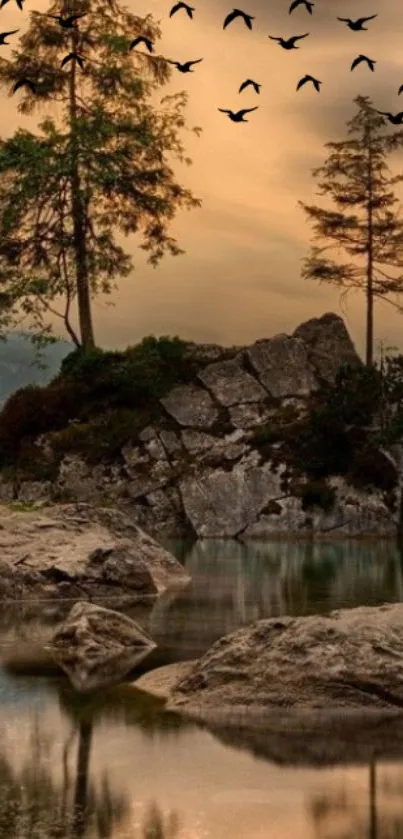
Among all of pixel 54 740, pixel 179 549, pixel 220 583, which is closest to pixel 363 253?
pixel 179 549

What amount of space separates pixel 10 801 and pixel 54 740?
65.6 inches

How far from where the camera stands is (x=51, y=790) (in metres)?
7.16

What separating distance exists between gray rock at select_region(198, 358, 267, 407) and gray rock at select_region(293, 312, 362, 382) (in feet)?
9.75

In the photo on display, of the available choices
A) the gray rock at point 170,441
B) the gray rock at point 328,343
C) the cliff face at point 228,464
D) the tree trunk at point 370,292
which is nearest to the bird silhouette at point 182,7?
the cliff face at point 228,464

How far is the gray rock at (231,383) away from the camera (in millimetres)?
46000

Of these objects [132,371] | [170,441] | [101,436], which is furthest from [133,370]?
[170,441]

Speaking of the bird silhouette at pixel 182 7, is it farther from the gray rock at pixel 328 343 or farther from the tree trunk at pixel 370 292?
the tree trunk at pixel 370 292

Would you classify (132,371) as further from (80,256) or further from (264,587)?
(264,587)

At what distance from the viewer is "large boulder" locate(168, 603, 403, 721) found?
9542 mm

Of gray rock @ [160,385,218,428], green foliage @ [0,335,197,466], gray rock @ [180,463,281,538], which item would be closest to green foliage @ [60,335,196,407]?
green foliage @ [0,335,197,466]

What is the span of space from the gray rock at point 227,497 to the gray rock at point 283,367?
527 centimetres

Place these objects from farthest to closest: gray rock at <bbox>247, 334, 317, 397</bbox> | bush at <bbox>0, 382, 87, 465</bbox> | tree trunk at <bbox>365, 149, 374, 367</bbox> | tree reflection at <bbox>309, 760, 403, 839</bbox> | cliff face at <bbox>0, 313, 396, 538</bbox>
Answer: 1. tree trunk at <bbox>365, 149, 374, 367</bbox>
2. bush at <bbox>0, 382, 87, 465</bbox>
3. gray rock at <bbox>247, 334, 317, 397</bbox>
4. cliff face at <bbox>0, 313, 396, 538</bbox>
5. tree reflection at <bbox>309, 760, 403, 839</bbox>

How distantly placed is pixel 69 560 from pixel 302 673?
927 cm

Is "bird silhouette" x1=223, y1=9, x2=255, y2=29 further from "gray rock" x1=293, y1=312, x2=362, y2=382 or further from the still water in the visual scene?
"gray rock" x1=293, y1=312, x2=362, y2=382
